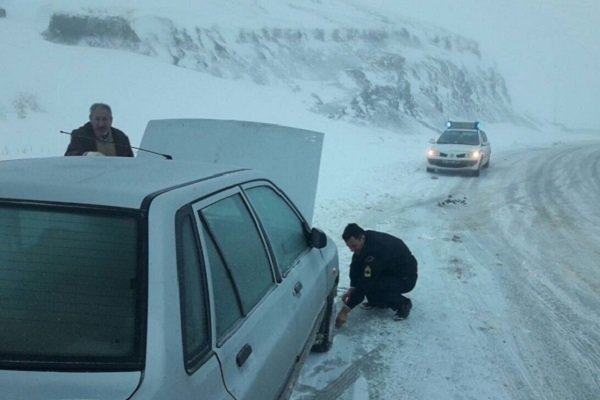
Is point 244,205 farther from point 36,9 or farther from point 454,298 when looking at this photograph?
point 36,9

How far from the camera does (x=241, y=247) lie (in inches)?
101

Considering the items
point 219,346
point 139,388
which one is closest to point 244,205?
point 219,346

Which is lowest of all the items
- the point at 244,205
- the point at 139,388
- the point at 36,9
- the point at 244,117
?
the point at 244,117

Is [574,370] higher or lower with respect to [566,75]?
lower

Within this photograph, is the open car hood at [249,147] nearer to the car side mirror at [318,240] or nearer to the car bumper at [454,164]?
the car side mirror at [318,240]

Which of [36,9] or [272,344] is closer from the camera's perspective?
[272,344]

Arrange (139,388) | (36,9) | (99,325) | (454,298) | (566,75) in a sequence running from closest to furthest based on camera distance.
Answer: (139,388), (99,325), (454,298), (36,9), (566,75)

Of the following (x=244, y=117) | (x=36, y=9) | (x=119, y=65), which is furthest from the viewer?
(x=36, y=9)

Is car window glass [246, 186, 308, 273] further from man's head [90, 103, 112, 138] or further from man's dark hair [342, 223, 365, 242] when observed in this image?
man's head [90, 103, 112, 138]

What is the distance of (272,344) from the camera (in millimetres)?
2455

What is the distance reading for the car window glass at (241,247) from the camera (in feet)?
7.60

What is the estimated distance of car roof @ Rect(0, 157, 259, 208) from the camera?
189cm

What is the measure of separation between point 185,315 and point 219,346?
23cm

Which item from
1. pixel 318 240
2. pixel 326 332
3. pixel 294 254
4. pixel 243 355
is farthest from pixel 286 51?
pixel 243 355
